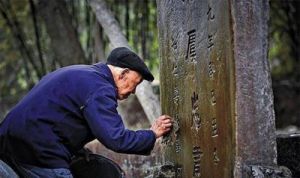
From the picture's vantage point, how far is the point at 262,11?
3738mm

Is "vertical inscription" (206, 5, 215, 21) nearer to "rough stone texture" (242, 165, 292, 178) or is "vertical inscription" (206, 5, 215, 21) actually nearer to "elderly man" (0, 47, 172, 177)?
"elderly man" (0, 47, 172, 177)

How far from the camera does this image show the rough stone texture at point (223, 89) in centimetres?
365

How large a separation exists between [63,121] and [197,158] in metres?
1.12

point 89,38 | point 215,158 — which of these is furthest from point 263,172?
point 89,38

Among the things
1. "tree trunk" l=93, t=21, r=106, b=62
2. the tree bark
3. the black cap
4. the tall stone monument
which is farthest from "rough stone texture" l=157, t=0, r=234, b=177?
"tree trunk" l=93, t=21, r=106, b=62

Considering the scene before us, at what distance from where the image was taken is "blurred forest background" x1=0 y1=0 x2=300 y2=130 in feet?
Result: 25.6

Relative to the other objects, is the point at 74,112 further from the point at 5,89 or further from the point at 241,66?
the point at 5,89

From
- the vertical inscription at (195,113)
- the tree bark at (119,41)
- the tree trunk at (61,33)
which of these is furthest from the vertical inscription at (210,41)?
the tree trunk at (61,33)

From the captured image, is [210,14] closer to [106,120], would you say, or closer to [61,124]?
[106,120]

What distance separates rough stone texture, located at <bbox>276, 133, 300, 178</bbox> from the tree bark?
5.75 feet

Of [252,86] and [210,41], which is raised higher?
[210,41]

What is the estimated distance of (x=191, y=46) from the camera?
436 centimetres

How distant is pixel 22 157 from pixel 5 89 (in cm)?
900

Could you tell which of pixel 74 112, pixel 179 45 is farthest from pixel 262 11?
pixel 74 112
